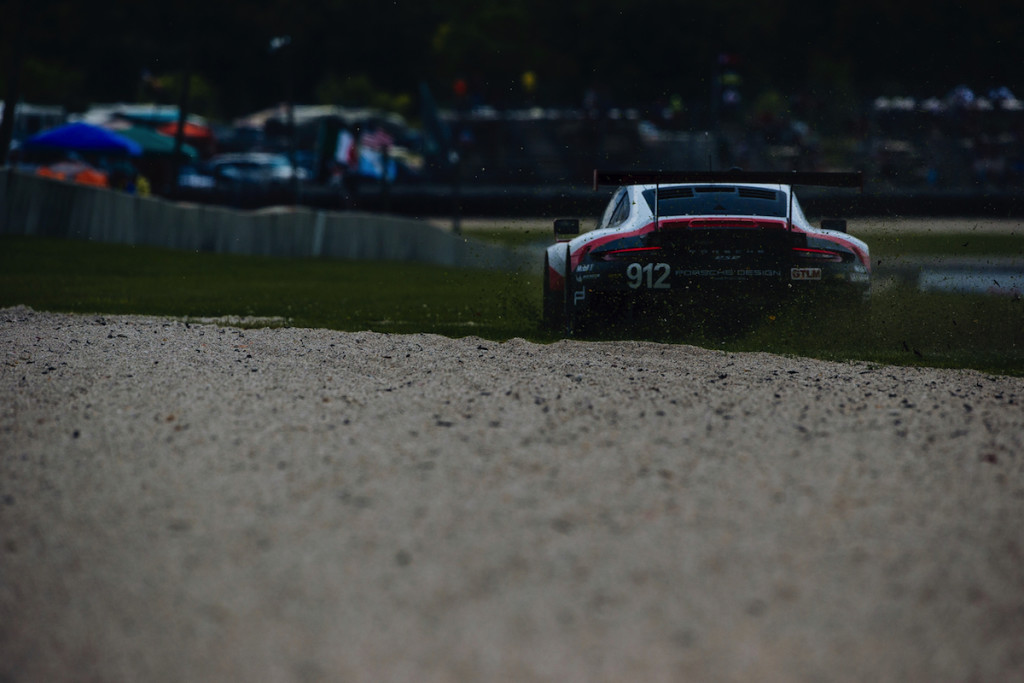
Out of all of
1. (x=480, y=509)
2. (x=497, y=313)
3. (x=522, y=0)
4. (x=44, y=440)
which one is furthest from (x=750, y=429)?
(x=522, y=0)

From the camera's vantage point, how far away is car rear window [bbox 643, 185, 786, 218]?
10727mm

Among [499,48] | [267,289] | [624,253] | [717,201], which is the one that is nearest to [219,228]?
[267,289]

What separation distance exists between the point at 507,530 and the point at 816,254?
19.9ft

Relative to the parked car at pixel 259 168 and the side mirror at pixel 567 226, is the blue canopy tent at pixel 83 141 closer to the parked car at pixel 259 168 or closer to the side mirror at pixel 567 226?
the parked car at pixel 259 168

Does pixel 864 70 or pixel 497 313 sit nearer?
pixel 497 313

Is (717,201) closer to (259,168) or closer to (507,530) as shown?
(507,530)

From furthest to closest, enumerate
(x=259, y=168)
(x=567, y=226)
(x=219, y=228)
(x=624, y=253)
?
(x=259, y=168)
(x=219, y=228)
(x=567, y=226)
(x=624, y=253)

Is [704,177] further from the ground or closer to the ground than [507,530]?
further from the ground

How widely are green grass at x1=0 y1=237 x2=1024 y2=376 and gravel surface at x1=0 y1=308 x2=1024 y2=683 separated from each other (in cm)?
264

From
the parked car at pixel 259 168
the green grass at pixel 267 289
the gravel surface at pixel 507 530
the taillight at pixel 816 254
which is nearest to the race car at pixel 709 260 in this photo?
the taillight at pixel 816 254

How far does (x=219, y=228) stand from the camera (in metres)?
23.3

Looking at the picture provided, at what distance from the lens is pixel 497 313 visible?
13906mm

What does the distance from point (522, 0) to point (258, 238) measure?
54.2 m

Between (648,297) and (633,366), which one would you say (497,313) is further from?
(633,366)
